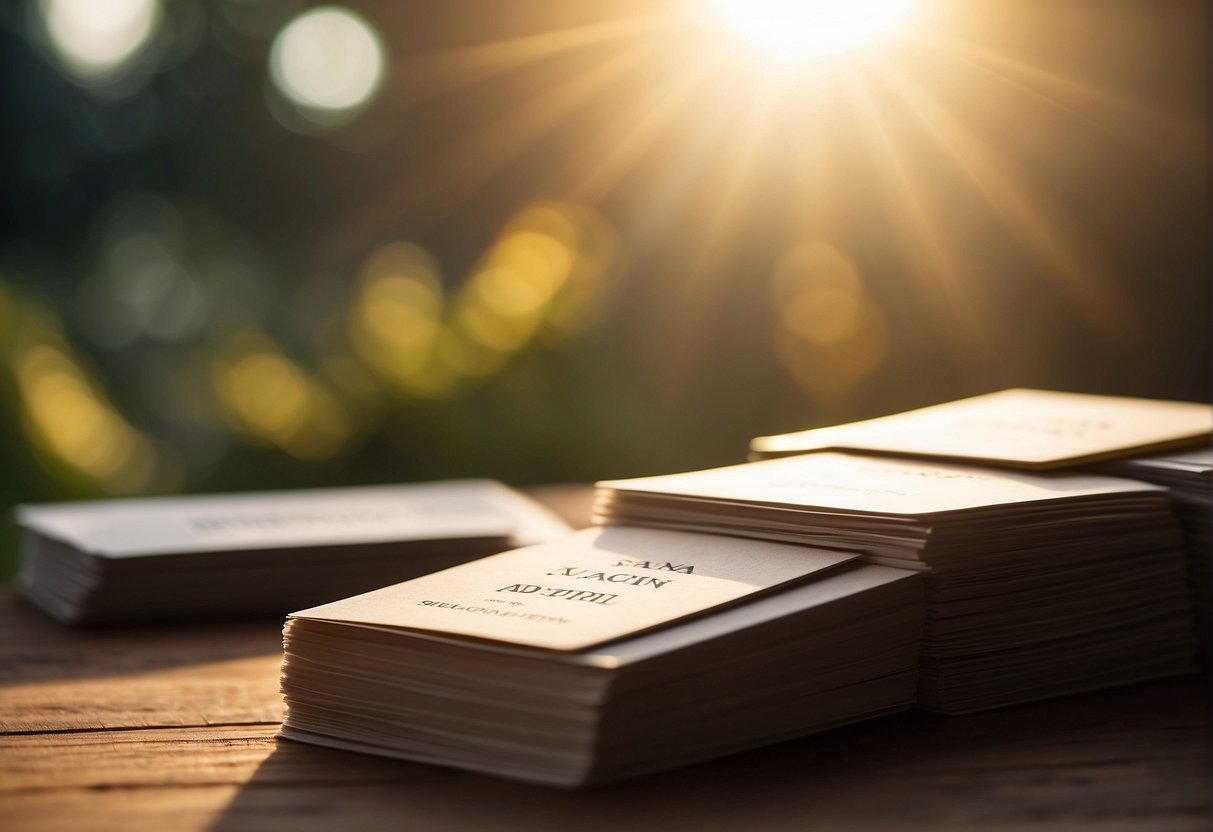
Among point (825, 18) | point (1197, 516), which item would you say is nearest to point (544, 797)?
point (1197, 516)

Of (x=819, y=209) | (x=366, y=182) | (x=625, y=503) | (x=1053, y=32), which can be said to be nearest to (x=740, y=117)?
(x=819, y=209)

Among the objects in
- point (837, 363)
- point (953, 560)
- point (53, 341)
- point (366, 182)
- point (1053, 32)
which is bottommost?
point (953, 560)

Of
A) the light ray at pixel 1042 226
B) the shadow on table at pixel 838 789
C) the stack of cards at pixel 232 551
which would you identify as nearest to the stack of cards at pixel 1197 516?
the shadow on table at pixel 838 789

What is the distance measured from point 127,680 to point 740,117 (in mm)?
3787

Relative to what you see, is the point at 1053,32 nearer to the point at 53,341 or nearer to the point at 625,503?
the point at 53,341

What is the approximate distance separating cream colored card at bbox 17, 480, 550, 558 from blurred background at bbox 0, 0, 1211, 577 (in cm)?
98

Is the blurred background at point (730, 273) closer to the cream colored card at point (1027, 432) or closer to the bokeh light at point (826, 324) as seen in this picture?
the bokeh light at point (826, 324)

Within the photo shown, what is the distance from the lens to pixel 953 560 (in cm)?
70

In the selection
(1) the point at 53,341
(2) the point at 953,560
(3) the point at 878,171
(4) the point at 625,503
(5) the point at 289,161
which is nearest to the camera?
(2) the point at 953,560

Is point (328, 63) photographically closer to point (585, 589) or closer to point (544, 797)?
point (585, 589)

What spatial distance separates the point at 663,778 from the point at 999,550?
25 centimetres

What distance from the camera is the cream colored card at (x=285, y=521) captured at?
40.8 inches

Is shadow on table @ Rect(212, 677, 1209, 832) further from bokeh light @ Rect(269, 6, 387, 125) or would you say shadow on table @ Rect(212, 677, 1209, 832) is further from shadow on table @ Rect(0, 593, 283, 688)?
bokeh light @ Rect(269, 6, 387, 125)

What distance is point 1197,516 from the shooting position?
31.8 inches
